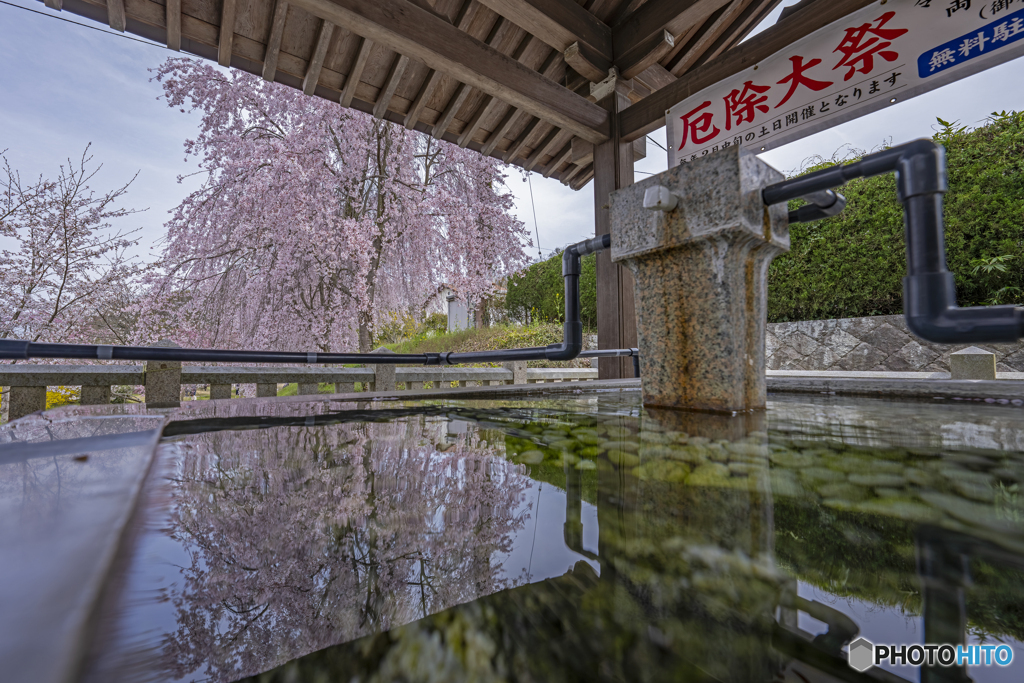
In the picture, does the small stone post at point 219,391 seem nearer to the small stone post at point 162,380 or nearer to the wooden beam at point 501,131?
the small stone post at point 162,380

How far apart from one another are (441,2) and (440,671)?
12.4 feet

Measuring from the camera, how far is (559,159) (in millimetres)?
4168

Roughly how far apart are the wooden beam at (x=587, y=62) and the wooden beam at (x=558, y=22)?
30 millimetres

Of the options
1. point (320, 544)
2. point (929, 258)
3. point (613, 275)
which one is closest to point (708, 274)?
point (929, 258)

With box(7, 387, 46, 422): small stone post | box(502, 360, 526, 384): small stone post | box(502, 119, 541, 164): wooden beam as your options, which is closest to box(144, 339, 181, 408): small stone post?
box(7, 387, 46, 422): small stone post

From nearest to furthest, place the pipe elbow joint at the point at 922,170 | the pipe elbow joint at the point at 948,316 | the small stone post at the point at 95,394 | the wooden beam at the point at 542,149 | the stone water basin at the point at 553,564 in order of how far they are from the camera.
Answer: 1. the stone water basin at the point at 553,564
2. the pipe elbow joint at the point at 948,316
3. the pipe elbow joint at the point at 922,170
4. the small stone post at the point at 95,394
5. the wooden beam at the point at 542,149

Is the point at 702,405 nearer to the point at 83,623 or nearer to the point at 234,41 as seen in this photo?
the point at 83,623

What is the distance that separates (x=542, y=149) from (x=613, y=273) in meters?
1.47

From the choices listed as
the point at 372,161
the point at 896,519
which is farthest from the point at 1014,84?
the point at 372,161

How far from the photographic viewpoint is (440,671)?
0.27m

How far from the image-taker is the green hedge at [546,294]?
8.10 metres

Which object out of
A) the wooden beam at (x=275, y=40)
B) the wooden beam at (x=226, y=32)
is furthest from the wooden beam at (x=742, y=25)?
the wooden beam at (x=226, y=32)

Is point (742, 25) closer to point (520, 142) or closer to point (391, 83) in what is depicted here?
point (520, 142)

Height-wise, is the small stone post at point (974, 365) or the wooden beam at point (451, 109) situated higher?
the wooden beam at point (451, 109)
